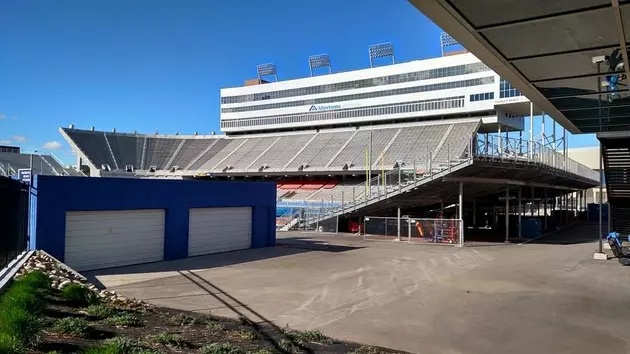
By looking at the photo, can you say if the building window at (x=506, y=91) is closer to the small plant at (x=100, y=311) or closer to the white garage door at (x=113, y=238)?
the white garage door at (x=113, y=238)

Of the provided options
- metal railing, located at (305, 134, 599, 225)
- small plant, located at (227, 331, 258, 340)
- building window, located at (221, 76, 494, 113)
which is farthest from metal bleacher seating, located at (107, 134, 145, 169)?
small plant, located at (227, 331, 258, 340)

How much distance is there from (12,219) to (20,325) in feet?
24.5

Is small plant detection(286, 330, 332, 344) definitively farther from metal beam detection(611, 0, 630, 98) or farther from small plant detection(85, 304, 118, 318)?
metal beam detection(611, 0, 630, 98)

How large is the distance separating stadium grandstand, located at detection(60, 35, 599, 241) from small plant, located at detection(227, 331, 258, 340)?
2538cm

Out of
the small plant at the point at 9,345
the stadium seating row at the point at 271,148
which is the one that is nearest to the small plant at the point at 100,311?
the small plant at the point at 9,345

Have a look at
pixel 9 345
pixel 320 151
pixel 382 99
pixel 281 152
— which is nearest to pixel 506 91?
pixel 382 99

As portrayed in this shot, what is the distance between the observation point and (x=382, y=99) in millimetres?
77250

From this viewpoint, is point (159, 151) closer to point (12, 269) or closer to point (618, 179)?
point (618, 179)

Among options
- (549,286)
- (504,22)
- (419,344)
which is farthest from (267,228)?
(504,22)

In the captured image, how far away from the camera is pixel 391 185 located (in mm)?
30578

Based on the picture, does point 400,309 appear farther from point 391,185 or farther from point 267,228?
point 391,185

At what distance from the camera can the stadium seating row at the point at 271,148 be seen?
208 ft

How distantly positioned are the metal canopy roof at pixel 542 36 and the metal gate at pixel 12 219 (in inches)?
387

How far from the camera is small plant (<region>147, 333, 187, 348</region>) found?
286 inches
